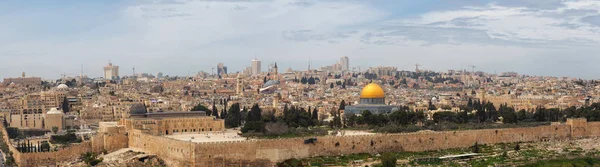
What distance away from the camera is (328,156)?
1527 inches

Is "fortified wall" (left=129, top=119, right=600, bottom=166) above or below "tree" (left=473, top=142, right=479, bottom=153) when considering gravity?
above

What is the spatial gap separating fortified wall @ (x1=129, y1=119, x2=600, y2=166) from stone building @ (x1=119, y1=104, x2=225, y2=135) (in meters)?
1.91

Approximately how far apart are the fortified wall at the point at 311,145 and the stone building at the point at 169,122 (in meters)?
1.91

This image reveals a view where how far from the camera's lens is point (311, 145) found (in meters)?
38.5

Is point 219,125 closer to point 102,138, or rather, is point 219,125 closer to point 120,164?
point 102,138

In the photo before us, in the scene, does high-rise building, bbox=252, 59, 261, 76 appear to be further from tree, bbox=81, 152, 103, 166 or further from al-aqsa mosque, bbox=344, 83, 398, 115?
tree, bbox=81, 152, 103, 166

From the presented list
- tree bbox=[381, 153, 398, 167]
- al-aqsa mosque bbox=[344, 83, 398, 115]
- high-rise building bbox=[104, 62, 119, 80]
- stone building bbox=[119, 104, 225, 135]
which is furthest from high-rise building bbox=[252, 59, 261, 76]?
tree bbox=[381, 153, 398, 167]

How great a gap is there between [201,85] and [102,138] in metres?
75.9

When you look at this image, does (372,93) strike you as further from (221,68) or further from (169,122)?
(221,68)

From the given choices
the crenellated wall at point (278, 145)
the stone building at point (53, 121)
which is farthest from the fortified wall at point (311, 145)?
the stone building at point (53, 121)

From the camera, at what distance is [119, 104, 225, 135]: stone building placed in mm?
44500

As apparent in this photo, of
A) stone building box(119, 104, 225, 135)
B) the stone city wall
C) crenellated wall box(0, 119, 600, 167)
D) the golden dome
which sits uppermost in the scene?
the golden dome

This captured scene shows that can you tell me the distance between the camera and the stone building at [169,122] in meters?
44.5

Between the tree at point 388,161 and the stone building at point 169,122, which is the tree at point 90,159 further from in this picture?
the tree at point 388,161
